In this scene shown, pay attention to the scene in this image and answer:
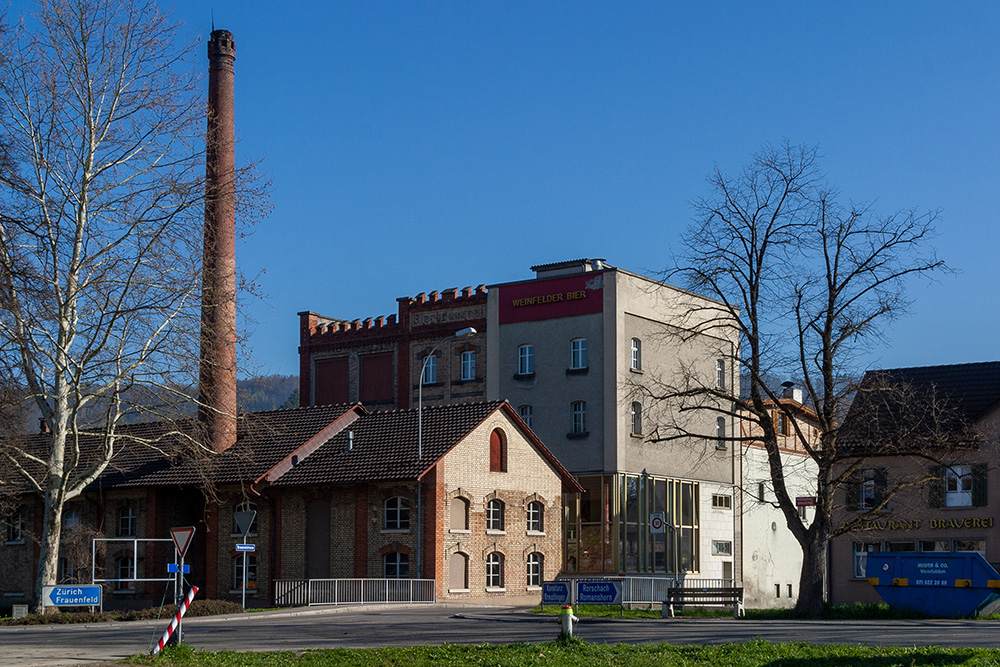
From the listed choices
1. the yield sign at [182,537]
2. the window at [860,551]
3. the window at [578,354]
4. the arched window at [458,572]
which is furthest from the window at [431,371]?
the yield sign at [182,537]

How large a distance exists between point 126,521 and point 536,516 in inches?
637

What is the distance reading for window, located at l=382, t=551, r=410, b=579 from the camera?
41188mm

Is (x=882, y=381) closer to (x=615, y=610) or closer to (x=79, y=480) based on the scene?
(x=615, y=610)

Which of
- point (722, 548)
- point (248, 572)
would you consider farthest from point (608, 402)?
point (248, 572)

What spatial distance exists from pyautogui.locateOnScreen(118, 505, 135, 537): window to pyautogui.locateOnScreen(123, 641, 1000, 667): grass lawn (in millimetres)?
30168

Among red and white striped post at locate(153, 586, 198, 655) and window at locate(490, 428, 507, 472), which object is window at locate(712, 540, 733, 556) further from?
red and white striped post at locate(153, 586, 198, 655)

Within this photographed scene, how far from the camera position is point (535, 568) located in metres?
45.3

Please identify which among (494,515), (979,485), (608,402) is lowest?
(494,515)

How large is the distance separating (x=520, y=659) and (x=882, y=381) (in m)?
17.9

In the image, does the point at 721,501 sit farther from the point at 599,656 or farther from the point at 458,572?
the point at 599,656

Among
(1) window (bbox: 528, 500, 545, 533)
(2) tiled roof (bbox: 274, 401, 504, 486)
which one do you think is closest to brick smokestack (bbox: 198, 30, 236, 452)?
(2) tiled roof (bbox: 274, 401, 504, 486)

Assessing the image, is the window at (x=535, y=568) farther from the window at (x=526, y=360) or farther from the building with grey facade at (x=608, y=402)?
the window at (x=526, y=360)

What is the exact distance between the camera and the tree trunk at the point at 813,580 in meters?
31.1

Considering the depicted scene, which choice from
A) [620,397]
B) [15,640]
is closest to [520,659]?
[15,640]
